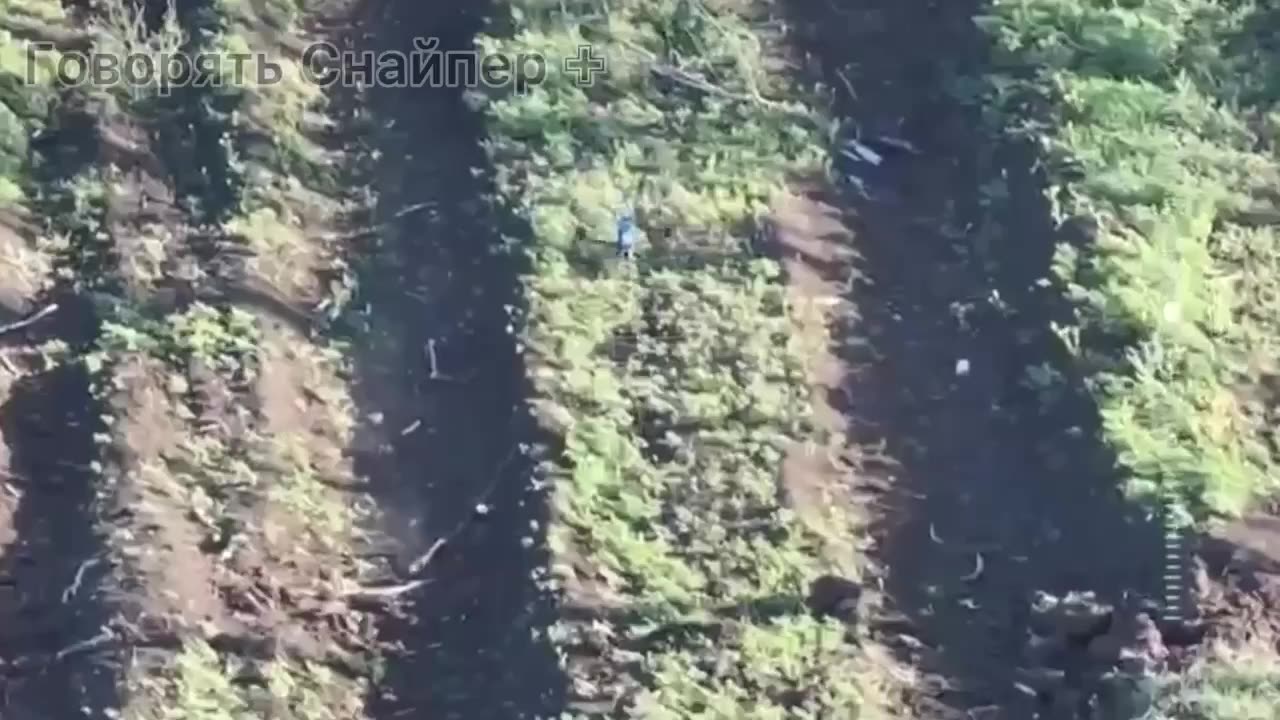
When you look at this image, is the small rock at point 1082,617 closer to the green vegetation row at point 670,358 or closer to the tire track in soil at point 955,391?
the tire track in soil at point 955,391

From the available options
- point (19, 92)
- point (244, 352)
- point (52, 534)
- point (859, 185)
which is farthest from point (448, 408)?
point (19, 92)

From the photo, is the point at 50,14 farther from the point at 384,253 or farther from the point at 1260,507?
the point at 1260,507

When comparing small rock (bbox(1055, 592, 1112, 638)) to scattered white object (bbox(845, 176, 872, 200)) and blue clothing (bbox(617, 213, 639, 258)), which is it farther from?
blue clothing (bbox(617, 213, 639, 258))

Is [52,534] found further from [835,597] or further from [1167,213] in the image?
[1167,213]

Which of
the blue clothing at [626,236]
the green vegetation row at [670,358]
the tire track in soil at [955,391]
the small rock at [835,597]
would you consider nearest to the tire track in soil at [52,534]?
the green vegetation row at [670,358]

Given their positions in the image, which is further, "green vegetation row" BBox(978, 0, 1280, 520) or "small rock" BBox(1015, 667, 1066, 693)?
"green vegetation row" BBox(978, 0, 1280, 520)

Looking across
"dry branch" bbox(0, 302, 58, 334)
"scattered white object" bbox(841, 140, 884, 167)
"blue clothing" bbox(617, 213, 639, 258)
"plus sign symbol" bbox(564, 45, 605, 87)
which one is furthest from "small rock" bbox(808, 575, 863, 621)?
"dry branch" bbox(0, 302, 58, 334)
